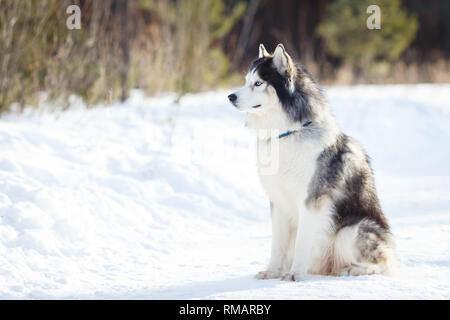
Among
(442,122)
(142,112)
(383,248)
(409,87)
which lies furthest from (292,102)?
(409,87)

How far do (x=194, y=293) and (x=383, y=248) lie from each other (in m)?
1.25

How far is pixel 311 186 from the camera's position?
12.0 feet

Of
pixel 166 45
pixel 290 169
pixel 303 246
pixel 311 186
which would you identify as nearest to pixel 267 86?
pixel 290 169

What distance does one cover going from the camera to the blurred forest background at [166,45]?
734 cm

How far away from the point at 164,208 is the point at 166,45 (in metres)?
4.78

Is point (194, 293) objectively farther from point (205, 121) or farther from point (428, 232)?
point (205, 121)

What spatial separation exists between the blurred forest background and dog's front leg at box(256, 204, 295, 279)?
1.78 metres

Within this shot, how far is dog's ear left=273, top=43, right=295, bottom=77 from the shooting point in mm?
3746

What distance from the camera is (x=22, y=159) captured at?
5.32m
